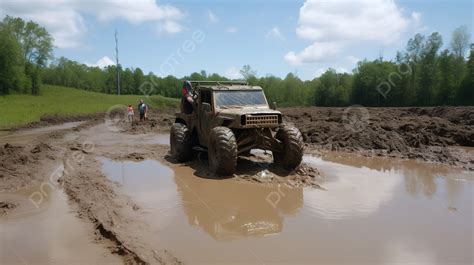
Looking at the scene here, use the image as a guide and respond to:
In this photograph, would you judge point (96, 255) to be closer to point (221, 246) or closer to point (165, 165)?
point (221, 246)

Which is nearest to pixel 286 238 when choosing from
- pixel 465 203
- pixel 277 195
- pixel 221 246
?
pixel 221 246

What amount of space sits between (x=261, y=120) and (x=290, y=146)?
92 cm

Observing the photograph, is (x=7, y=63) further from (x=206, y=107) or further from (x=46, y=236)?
(x=46, y=236)

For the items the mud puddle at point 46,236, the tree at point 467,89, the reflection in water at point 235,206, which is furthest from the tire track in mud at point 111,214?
the tree at point 467,89

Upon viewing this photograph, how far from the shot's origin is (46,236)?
5875 millimetres

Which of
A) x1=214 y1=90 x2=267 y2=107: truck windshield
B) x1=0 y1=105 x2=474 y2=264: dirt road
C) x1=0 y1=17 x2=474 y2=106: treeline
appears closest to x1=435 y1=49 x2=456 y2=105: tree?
x1=0 y1=17 x2=474 y2=106: treeline

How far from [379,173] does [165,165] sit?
18.9 feet

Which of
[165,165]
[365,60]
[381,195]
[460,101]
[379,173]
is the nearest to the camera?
[381,195]

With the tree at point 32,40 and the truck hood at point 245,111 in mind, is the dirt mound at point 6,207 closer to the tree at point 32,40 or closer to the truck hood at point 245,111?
the truck hood at point 245,111

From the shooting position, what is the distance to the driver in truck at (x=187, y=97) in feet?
37.3

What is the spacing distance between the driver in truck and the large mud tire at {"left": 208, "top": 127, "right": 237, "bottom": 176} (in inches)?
97.5

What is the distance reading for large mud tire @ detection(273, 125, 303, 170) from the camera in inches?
366

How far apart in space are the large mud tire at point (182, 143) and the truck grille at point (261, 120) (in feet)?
9.41

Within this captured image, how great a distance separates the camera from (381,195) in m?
8.14
